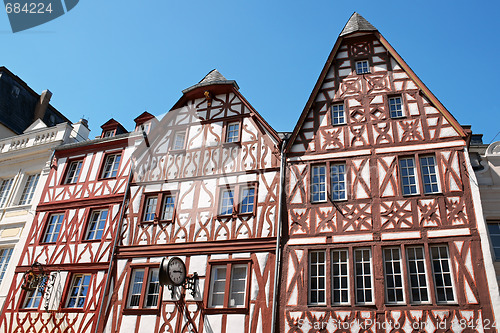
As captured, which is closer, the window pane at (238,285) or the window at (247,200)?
the window pane at (238,285)

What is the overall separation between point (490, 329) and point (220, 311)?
6.81 meters

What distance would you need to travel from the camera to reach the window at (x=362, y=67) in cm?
1600

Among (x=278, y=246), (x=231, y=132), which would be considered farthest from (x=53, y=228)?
(x=278, y=246)

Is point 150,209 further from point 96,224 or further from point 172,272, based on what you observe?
point 172,272

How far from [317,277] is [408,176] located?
3.89 meters

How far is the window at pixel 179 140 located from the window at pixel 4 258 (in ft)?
24.3

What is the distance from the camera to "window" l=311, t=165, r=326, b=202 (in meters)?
14.2

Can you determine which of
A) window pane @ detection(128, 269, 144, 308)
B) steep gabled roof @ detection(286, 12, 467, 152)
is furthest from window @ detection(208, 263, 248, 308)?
steep gabled roof @ detection(286, 12, 467, 152)

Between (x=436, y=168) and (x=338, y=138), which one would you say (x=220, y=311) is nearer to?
(x=338, y=138)

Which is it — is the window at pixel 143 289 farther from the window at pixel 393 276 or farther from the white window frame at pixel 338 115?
the white window frame at pixel 338 115

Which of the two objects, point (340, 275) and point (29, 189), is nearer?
point (340, 275)

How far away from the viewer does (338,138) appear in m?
14.9

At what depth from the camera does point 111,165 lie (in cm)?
1845

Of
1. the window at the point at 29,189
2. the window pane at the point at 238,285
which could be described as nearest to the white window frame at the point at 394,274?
the window pane at the point at 238,285
